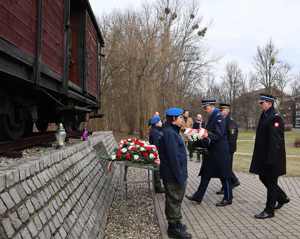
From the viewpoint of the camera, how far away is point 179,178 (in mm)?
4973

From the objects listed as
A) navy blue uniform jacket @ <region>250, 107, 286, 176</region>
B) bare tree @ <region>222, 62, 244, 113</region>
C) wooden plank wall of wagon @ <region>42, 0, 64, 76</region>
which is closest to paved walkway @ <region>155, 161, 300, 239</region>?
navy blue uniform jacket @ <region>250, 107, 286, 176</region>

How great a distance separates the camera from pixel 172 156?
496 centimetres

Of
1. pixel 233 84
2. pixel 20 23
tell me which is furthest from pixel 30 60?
pixel 233 84

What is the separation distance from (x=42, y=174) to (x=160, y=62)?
24.4m

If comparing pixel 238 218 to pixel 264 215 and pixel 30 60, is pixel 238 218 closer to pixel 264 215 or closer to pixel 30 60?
pixel 264 215

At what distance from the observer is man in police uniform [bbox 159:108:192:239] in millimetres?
4984

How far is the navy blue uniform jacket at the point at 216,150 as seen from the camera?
679 cm

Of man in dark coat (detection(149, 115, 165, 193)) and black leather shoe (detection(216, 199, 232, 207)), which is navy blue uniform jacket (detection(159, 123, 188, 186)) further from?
man in dark coat (detection(149, 115, 165, 193))

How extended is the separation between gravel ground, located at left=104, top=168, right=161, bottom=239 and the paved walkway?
170mm

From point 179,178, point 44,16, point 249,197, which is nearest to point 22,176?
point 179,178

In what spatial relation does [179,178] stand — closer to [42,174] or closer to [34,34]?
[42,174]

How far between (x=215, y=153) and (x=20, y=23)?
417cm

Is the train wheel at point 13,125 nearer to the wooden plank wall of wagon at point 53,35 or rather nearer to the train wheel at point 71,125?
the wooden plank wall of wagon at point 53,35

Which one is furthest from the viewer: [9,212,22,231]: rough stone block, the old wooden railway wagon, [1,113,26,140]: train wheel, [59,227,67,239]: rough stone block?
[1,113,26,140]: train wheel
